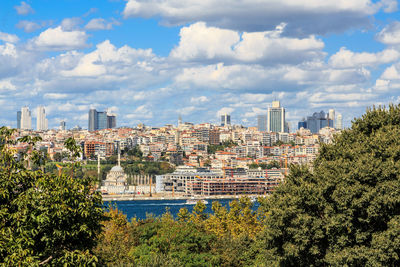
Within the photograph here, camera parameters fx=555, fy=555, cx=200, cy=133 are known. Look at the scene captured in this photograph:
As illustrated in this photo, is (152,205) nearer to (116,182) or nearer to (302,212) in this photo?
(116,182)

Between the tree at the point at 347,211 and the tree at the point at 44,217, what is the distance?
479 cm

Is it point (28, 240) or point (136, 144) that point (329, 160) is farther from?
point (136, 144)

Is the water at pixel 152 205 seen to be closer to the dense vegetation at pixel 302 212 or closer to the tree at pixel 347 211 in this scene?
the dense vegetation at pixel 302 212

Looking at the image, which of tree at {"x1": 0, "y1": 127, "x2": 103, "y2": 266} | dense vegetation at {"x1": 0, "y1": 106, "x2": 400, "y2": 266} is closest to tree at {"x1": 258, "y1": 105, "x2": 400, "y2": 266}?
dense vegetation at {"x1": 0, "y1": 106, "x2": 400, "y2": 266}

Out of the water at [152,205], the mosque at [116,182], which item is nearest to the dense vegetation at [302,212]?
the water at [152,205]

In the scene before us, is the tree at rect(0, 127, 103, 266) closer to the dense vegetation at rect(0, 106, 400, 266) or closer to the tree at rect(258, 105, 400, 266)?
the dense vegetation at rect(0, 106, 400, 266)

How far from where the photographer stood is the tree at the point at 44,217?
243 inches

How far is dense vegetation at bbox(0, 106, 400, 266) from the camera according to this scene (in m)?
6.32

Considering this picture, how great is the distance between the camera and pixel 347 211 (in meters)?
10.0

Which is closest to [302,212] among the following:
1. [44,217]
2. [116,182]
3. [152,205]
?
[44,217]

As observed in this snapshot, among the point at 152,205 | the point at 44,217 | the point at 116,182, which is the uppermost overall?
the point at 44,217

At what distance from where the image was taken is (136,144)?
129m

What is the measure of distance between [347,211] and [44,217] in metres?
5.87

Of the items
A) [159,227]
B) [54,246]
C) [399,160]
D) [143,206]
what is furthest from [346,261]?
[143,206]
